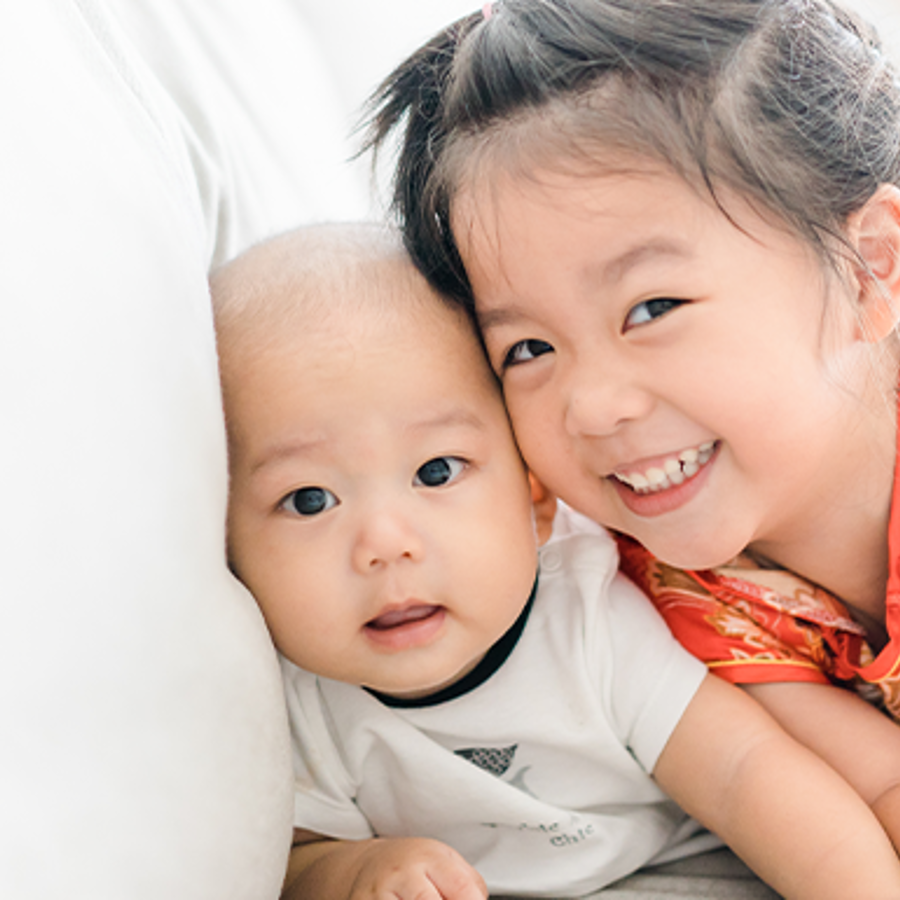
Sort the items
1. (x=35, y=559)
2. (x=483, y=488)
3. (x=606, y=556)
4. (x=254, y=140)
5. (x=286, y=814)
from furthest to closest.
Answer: (x=254, y=140)
(x=606, y=556)
(x=483, y=488)
(x=286, y=814)
(x=35, y=559)

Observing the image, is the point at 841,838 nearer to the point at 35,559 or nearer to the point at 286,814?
the point at 286,814

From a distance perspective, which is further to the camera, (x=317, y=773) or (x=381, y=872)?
(x=317, y=773)

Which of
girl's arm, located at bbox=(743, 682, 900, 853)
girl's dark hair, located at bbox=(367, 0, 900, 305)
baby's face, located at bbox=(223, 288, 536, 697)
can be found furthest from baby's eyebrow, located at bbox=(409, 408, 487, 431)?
girl's arm, located at bbox=(743, 682, 900, 853)

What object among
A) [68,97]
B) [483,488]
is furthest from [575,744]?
[68,97]

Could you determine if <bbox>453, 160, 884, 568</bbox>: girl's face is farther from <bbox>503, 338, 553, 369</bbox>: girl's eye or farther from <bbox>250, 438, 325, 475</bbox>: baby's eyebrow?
<bbox>250, 438, 325, 475</bbox>: baby's eyebrow

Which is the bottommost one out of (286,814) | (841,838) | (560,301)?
(841,838)

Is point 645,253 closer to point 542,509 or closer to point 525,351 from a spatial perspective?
point 525,351

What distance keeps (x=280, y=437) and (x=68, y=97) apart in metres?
0.29

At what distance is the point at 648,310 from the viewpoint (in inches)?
32.2

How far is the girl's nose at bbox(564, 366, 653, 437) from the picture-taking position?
83cm

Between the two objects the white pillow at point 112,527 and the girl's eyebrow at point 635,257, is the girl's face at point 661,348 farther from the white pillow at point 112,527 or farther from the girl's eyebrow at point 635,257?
the white pillow at point 112,527

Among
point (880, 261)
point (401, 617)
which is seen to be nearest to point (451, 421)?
point (401, 617)

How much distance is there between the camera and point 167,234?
68 cm

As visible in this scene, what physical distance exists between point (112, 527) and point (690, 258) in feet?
1.58
